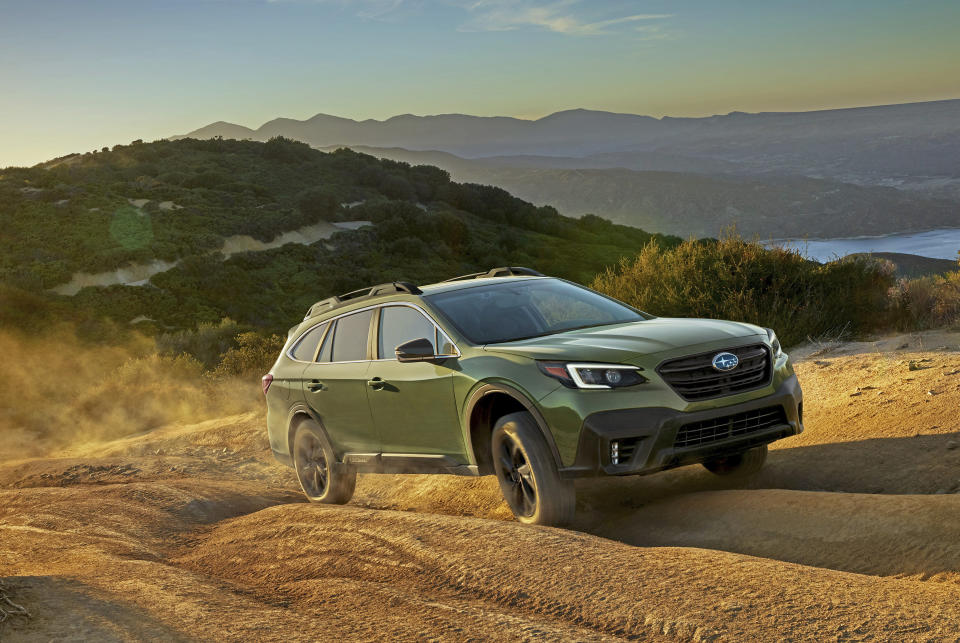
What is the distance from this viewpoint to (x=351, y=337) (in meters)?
8.31

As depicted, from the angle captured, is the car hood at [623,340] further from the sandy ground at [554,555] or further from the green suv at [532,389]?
the sandy ground at [554,555]

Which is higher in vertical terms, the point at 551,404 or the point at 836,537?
the point at 551,404

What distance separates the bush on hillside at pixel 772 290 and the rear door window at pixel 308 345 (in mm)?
7419

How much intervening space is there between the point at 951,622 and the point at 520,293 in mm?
4382

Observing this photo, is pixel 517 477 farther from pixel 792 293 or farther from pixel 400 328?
pixel 792 293

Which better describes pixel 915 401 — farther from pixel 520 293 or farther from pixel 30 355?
pixel 30 355

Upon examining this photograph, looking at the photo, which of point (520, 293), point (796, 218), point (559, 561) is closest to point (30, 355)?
point (520, 293)

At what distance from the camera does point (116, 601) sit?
510cm

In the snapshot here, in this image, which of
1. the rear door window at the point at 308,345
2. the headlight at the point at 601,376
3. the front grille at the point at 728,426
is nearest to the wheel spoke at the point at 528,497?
the headlight at the point at 601,376

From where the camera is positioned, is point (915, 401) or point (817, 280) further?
point (817, 280)

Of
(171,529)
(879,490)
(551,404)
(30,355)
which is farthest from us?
(30,355)

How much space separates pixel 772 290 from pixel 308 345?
27.7 feet

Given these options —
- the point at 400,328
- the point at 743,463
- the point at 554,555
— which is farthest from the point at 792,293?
the point at 554,555

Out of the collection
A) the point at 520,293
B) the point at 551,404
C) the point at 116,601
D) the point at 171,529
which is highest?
the point at 520,293
